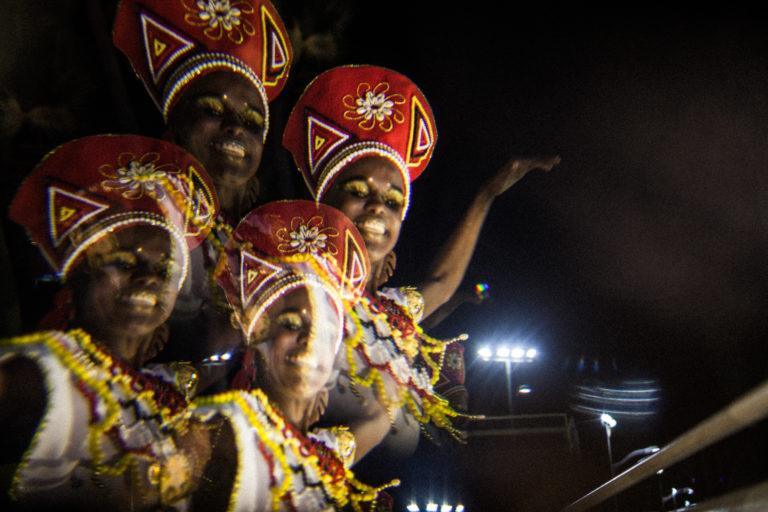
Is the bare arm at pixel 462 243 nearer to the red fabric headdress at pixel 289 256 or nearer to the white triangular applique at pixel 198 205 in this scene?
the red fabric headdress at pixel 289 256

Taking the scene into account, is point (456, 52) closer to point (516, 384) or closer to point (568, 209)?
point (568, 209)

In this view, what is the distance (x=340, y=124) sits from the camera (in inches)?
80.5

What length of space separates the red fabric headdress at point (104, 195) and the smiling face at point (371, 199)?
56 cm

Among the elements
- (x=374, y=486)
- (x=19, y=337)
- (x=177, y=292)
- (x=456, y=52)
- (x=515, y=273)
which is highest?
(x=456, y=52)

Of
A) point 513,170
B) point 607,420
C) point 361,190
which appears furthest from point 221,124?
point 607,420

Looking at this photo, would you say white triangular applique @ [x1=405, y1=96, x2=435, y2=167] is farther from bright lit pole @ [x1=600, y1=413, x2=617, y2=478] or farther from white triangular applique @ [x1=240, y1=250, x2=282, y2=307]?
bright lit pole @ [x1=600, y1=413, x2=617, y2=478]

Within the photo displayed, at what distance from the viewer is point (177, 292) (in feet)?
4.98

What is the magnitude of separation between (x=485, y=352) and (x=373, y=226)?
70 centimetres

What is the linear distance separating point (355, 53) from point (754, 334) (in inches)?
82.1

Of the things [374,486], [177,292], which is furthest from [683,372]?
[177,292]

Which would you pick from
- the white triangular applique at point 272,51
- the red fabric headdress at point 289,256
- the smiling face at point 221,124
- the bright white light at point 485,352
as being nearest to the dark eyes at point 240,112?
the smiling face at point 221,124

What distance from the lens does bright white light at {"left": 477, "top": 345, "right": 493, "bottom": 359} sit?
2.32m

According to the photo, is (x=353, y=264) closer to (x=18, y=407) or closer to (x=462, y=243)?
(x=462, y=243)

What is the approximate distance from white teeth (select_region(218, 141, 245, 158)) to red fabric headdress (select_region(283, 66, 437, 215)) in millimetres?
315
